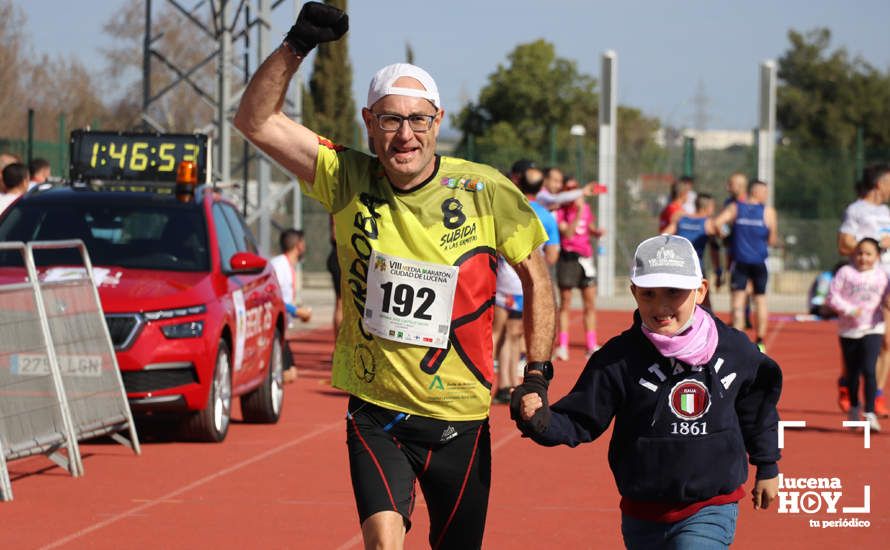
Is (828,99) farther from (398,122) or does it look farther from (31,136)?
(398,122)

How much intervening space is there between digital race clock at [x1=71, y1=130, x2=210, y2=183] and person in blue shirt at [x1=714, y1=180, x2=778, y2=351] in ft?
25.4

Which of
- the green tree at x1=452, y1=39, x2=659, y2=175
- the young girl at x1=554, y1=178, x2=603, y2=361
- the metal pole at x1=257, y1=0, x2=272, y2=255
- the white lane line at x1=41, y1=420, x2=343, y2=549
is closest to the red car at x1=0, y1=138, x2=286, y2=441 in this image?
the white lane line at x1=41, y1=420, x2=343, y2=549

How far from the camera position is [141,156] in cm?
1414

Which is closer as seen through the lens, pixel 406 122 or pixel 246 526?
pixel 406 122

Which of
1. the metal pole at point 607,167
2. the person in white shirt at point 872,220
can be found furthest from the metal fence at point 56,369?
the metal pole at point 607,167

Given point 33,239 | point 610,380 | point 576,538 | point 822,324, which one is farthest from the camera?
point 822,324

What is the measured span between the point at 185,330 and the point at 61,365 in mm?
1001

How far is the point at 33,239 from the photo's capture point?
11906 millimetres

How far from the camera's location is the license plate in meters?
9.91

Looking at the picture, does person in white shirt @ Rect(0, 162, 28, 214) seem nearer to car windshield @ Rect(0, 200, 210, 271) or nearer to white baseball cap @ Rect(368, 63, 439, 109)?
car windshield @ Rect(0, 200, 210, 271)

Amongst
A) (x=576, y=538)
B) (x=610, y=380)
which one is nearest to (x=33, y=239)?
(x=576, y=538)

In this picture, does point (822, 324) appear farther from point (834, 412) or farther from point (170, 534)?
point (170, 534)

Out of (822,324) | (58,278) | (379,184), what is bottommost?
(822,324)

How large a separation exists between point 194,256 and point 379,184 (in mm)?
6497
